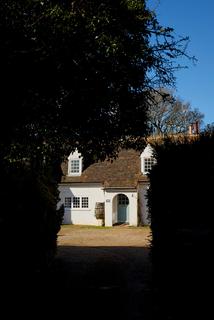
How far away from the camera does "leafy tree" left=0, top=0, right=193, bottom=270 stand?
951 cm

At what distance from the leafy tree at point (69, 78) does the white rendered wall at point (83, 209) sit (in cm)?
2965

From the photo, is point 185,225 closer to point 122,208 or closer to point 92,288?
point 92,288

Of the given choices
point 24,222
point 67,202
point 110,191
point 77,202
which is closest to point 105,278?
point 24,222

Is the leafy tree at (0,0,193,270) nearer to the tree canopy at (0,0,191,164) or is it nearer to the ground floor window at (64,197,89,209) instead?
the tree canopy at (0,0,191,164)

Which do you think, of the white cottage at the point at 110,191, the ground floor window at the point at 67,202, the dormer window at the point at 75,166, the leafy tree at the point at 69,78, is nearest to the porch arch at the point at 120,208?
the white cottage at the point at 110,191

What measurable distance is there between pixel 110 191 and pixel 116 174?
1.84m

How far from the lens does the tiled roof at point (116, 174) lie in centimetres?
4250

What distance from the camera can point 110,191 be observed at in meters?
42.7

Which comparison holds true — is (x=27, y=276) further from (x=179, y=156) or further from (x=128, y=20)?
(x=128, y=20)

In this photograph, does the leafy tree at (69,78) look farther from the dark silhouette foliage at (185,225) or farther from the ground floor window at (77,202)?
the ground floor window at (77,202)

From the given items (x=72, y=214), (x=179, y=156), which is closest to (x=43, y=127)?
(x=179, y=156)

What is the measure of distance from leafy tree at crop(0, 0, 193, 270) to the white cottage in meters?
27.6

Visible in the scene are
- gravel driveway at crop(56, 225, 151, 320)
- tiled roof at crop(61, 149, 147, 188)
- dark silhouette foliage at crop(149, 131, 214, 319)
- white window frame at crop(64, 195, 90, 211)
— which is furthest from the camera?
white window frame at crop(64, 195, 90, 211)

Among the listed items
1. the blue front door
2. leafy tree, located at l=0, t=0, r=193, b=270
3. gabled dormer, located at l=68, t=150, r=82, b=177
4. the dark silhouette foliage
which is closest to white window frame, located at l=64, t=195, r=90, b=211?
gabled dormer, located at l=68, t=150, r=82, b=177
